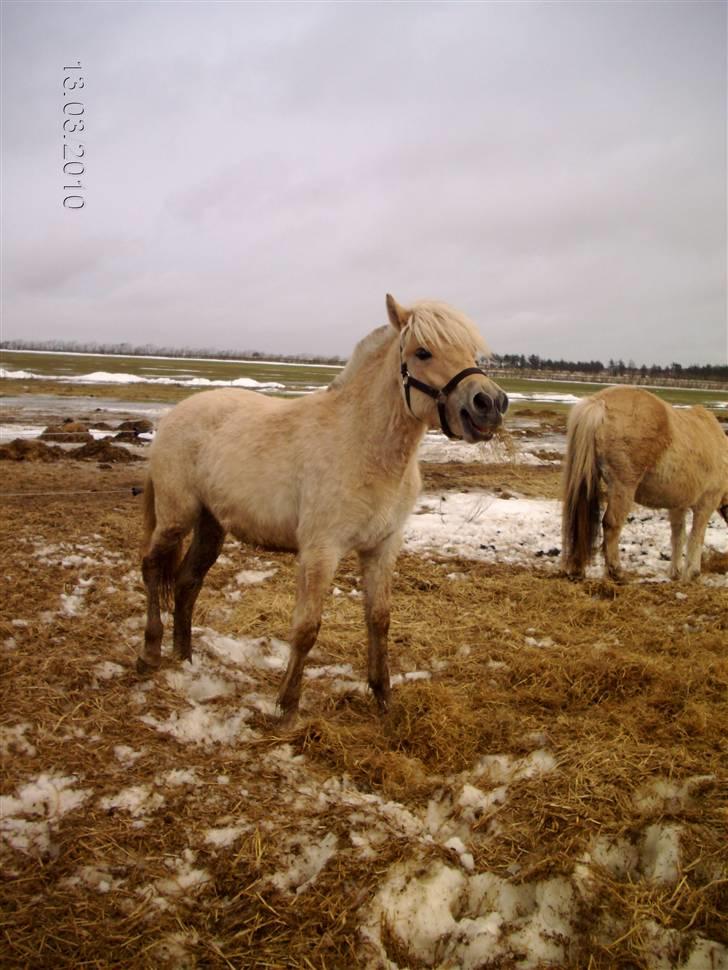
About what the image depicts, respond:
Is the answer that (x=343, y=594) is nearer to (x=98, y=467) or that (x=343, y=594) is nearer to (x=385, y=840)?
(x=385, y=840)

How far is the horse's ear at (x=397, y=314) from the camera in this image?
339 cm

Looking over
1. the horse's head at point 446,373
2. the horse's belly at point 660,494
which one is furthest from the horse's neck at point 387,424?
the horse's belly at point 660,494

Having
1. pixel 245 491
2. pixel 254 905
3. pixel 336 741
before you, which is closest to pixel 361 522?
pixel 245 491

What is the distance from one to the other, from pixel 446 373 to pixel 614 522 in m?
4.67

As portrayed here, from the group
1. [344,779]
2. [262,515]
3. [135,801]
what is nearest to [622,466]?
[262,515]

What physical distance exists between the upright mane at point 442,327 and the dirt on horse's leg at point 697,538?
504cm

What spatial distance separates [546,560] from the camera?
7.63 m

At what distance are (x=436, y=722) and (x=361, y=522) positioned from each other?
132 centimetres

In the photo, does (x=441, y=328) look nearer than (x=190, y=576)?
Yes

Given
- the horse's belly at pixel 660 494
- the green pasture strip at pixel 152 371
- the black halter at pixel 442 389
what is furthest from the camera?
the green pasture strip at pixel 152 371

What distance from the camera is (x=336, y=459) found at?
3564mm

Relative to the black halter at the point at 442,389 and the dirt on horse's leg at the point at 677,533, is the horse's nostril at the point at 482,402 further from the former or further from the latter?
the dirt on horse's leg at the point at 677,533

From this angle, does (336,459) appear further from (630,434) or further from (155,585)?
(630,434)

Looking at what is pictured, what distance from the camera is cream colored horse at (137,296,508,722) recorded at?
3.29 metres
